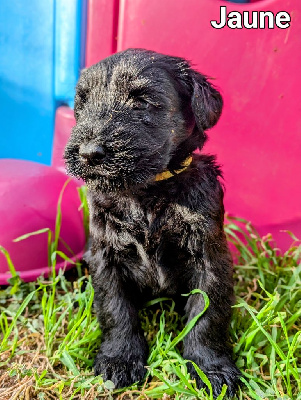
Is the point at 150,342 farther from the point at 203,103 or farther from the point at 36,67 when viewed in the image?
the point at 36,67

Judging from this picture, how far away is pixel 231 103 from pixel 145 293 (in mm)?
1624

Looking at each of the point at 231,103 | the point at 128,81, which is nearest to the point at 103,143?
the point at 128,81

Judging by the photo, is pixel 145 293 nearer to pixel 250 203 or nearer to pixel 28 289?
pixel 28 289

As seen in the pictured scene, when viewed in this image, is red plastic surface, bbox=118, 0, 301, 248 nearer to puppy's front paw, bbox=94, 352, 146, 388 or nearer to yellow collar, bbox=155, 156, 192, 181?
yellow collar, bbox=155, 156, 192, 181

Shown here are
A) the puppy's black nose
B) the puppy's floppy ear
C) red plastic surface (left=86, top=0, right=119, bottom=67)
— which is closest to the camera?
the puppy's black nose

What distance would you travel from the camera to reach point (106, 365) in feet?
7.84

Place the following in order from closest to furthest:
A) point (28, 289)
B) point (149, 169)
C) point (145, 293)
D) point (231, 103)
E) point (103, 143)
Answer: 1. point (103, 143)
2. point (149, 169)
3. point (145, 293)
4. point (28, 289)
5. point (231, 103)

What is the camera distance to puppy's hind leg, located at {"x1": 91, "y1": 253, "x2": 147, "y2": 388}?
7.88 ft

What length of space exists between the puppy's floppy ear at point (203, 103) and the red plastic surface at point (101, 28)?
1648 mm

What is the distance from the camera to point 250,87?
11.1 feet

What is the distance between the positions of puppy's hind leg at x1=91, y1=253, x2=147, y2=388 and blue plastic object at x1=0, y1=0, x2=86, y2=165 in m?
2.09

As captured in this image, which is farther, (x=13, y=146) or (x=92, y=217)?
(x=13, y=146)

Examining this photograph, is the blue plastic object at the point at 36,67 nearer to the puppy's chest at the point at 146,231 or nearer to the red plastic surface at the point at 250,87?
the red plastic surface at the point at 250,87

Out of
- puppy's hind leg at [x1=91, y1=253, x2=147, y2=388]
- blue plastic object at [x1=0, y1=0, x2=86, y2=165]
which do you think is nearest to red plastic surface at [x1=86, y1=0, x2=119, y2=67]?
blue plastic object at [x1=0, y1=0, x2=86, y2=165]
